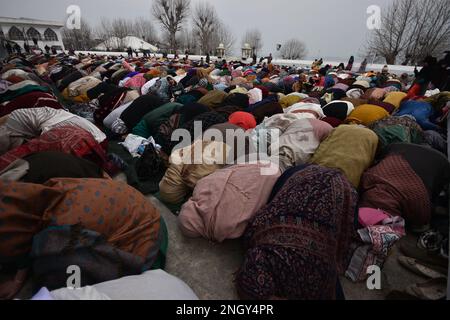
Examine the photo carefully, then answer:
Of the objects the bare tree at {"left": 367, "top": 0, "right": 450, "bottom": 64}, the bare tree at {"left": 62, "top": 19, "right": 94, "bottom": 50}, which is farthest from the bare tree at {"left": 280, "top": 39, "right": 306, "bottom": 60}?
the bare tree at {"left": 62, "top": 19, "right": 94, "bottom": 50}

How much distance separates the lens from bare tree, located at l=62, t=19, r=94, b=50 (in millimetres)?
43675

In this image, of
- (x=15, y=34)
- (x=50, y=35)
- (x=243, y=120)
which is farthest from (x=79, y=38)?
(x=243, y=120)

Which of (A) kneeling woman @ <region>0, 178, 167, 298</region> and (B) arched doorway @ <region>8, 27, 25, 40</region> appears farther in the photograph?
(B) arched doorway @ <region>8, 27, 25, 40</region>

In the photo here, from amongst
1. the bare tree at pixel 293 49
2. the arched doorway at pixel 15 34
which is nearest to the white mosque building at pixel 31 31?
the arched doorway at pixel 15 34

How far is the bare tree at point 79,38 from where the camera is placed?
143 ft

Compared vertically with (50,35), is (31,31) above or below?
above

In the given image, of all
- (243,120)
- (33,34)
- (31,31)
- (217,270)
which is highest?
(31,31)

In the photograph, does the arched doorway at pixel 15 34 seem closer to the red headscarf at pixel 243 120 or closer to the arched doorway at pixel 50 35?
the arched doorway at pixel 50 35

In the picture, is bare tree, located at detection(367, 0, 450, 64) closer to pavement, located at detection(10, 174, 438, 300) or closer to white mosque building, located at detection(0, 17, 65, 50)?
pavement, located at detection(10, 174, 438, 300)

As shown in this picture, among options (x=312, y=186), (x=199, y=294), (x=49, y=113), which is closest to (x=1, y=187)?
(x=199, y=294)

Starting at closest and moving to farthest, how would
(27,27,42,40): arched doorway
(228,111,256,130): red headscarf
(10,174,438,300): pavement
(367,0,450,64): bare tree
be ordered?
(10,174,438,300): pavement, (228,111,256,130): red headscarf, (367,0,450,64): bare tree, (27,27,42,40): arched doorway

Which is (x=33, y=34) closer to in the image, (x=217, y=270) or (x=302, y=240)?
(x=217, y=270)

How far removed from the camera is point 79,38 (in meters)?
44.2
